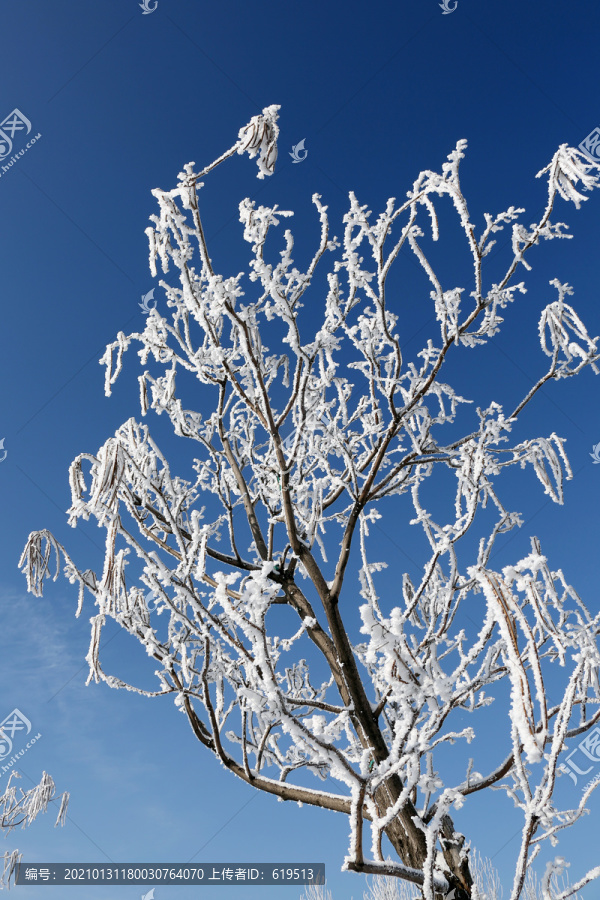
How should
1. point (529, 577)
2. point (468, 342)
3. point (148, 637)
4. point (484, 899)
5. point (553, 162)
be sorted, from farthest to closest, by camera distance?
1. point (468, 342)
2. point (148, 637)
3. point (553, 162)
4. point (484, 899)
5. point (529, 577)

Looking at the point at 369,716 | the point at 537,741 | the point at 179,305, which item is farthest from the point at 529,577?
the point at 179,305

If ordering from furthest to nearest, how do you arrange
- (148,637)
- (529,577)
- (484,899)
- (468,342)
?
(468,342) → (148,637) → (484,899) → (529,577)

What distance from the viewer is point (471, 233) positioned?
2.31 metres

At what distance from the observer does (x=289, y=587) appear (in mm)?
3182

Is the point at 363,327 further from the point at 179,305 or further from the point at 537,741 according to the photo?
the point at 537,741

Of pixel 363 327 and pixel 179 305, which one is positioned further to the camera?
pixel 179 305

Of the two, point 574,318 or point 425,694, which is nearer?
point 425,694

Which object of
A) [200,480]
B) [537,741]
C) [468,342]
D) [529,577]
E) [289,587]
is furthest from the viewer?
[200,480]

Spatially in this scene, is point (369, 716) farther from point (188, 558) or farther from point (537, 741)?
point (537, 741)

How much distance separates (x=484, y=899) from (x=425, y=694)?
1.20 m

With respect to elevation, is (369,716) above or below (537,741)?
above

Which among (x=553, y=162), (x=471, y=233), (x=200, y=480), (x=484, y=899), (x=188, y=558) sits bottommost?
(x=484, y=899)

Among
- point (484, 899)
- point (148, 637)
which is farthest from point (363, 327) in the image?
point (484, 899)

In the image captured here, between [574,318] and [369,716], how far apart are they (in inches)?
79.6
